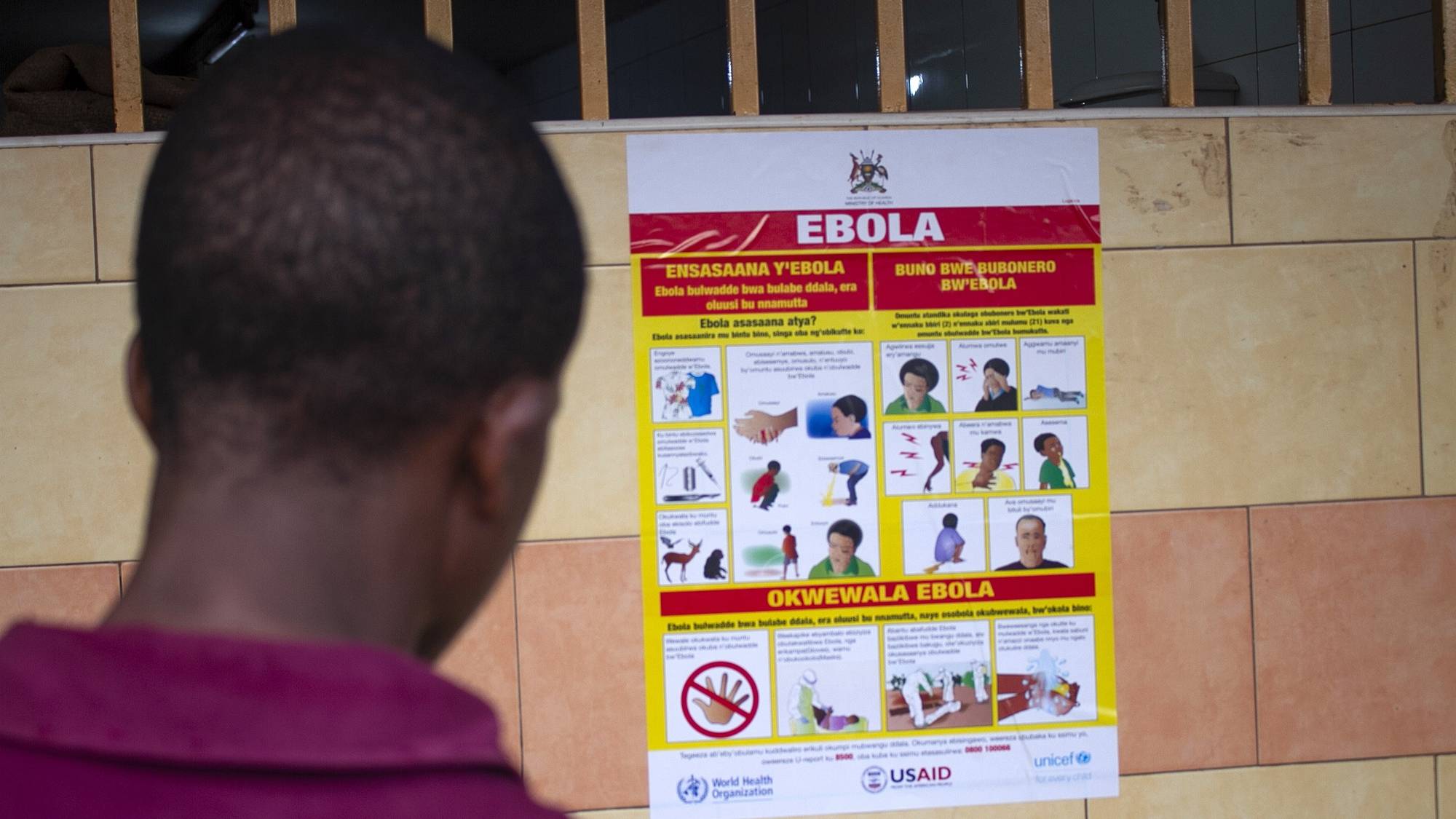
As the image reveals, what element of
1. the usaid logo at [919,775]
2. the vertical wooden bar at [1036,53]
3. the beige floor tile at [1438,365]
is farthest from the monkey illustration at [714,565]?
the beige floor tile at [1438,365]

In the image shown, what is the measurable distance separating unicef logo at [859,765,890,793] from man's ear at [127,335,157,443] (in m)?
2.07

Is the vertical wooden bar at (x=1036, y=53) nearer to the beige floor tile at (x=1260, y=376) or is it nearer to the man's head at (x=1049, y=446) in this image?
Result: the beige floor tile at (x=1260, y=376)

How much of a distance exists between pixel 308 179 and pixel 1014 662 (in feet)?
7.30

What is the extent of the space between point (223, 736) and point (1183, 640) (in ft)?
7.96

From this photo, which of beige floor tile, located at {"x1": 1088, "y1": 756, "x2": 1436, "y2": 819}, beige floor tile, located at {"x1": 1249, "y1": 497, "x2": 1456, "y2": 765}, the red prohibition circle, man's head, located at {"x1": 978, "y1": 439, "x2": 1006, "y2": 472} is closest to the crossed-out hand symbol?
the red prohibition circle

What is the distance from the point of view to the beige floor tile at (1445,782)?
2645mm

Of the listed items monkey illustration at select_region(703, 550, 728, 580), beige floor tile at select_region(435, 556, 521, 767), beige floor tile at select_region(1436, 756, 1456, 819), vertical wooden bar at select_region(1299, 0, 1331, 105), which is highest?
vertical wooden bar at select_region(1299, 0, 1331, 105)

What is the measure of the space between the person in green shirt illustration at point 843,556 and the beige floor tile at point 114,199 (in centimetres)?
153

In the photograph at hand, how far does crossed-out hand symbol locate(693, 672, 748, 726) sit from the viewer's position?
249 centimetres

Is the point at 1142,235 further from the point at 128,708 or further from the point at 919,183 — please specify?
the point at 128,708

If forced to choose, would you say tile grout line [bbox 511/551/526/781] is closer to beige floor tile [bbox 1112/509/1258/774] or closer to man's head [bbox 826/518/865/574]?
man's head [bbox 826/518/865/574]

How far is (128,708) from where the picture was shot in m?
0.51

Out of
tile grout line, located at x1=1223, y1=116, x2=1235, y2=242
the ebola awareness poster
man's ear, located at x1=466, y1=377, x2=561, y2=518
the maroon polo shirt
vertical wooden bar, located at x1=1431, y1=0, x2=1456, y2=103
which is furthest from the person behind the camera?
vertical wooden bar, located at x1=1431, y1=0, x2=1456, y2=103

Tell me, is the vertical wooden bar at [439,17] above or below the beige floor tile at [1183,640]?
above
